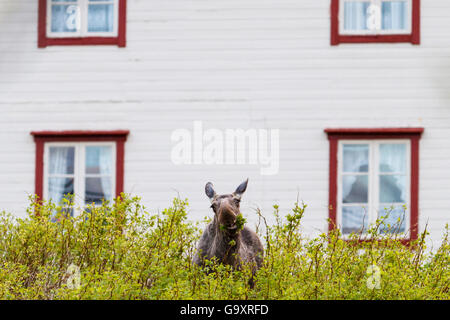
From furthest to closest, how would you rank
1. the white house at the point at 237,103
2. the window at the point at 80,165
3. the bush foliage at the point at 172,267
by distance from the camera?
the window at the point at 80,165, the white house at the point at 237,103, the bush foliage at the point at 172,267

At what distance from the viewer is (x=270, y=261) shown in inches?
338

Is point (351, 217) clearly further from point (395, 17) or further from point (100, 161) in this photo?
point (100, 161)

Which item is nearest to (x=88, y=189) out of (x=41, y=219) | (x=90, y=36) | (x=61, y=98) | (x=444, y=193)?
(x=61, y=98)

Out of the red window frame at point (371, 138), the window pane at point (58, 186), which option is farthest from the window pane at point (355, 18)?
the window pane at point (58, 186)

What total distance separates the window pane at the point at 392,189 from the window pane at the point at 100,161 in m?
5.11

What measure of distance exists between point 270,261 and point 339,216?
20.6ft

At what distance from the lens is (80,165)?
15.0 meters

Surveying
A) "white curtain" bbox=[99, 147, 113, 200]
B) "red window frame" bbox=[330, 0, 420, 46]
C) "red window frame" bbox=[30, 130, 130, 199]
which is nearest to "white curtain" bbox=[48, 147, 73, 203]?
"red window frame" bbox=[30, 130, 130, 199]

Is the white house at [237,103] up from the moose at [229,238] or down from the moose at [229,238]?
up

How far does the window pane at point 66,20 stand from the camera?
1531 centimetres

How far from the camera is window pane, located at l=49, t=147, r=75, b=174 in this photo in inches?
595

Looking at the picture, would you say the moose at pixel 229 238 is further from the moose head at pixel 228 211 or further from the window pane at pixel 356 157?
the window pane at pixel 356 157

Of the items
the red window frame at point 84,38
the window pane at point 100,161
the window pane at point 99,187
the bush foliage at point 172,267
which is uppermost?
the red window frame at point 84,38

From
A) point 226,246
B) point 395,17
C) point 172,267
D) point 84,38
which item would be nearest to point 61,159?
point 84,38
